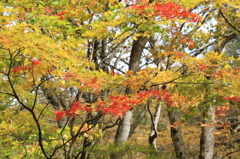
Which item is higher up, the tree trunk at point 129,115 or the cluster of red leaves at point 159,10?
the cluster of red leaves at point 159,10

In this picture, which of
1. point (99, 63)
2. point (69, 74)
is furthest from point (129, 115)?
point (69, 74)

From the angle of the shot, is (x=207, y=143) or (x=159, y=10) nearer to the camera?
(x=159, y=10)

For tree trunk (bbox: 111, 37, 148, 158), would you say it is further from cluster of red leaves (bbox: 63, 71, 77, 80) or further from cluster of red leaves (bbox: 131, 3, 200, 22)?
cluster of red leaves (bbox: 63, 71, 77, 80)

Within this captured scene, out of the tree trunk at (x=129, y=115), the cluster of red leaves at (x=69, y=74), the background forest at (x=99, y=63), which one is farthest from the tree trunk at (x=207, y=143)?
the cluster of red leaves at (x=69, y=74)

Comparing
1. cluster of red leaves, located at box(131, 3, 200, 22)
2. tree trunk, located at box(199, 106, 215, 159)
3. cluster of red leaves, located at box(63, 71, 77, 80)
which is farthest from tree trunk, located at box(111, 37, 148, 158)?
tree trunk, located at box(199, 106, 215, 159)

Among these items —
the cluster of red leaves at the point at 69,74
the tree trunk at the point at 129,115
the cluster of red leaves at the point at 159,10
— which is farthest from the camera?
the tree trunk at the point at 129,115

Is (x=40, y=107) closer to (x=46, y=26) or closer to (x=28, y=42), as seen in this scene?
(x=46, y=26)

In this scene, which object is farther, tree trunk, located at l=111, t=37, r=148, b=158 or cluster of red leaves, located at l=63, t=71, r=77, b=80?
tree trunk, located at l=111, t=37, r=148, b=158

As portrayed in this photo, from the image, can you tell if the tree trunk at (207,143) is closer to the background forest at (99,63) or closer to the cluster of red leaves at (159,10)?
the background forest at (99,63)

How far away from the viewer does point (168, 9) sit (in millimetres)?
3783

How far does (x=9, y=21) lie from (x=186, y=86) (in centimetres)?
444

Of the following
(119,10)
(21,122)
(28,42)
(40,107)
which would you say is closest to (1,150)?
(21,122)

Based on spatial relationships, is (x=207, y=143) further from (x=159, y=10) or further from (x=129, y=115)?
(x=159, y=10)

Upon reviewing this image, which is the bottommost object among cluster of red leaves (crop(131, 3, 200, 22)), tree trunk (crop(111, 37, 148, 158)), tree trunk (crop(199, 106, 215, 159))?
tree trunk (crop(199, 106, 215, 159))
